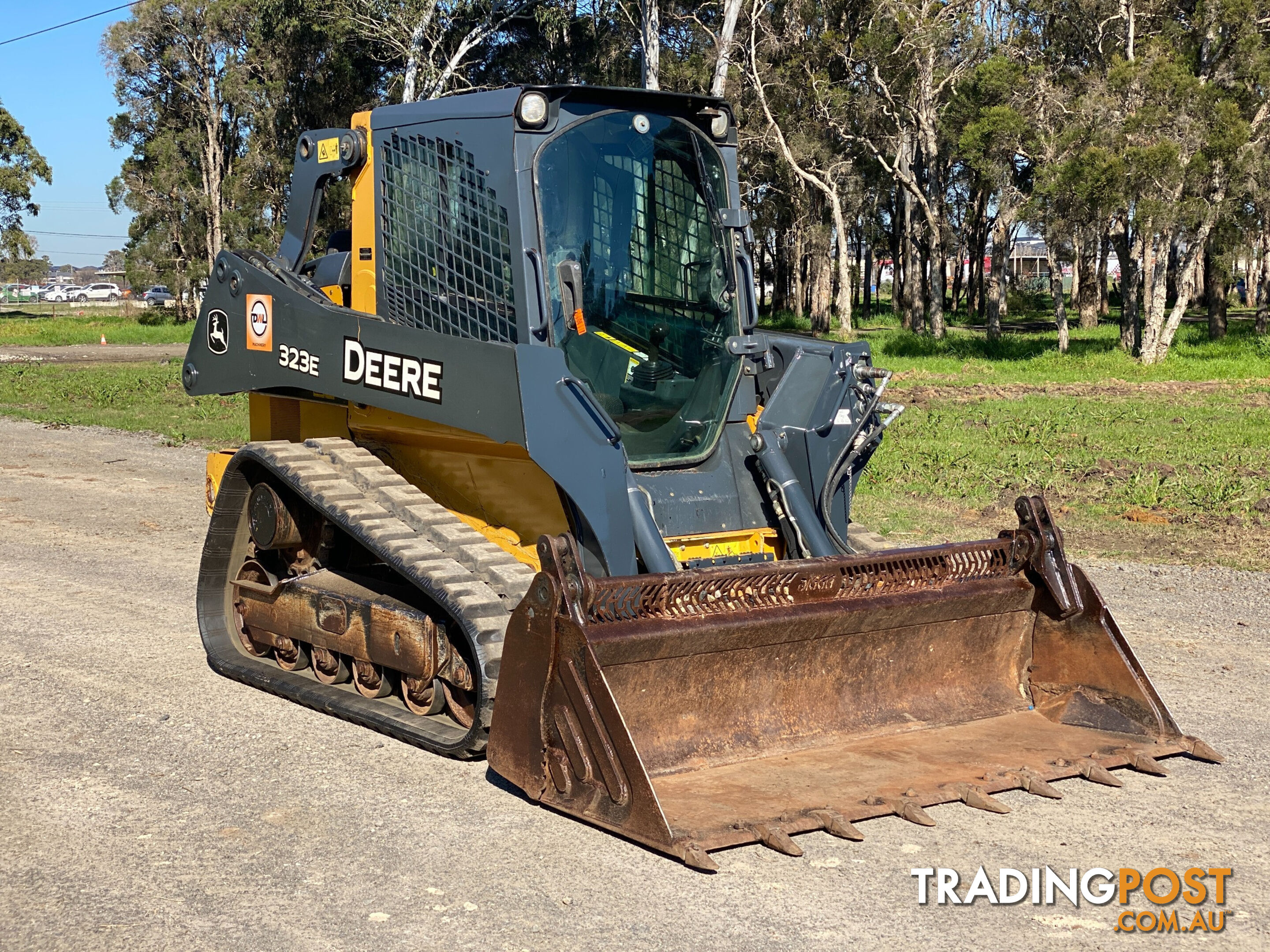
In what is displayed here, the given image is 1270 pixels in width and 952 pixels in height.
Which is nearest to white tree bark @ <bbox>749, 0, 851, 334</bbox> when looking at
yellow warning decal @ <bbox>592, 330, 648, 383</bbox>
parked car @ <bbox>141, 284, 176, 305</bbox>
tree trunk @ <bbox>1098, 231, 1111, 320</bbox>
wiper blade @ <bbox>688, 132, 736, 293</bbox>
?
tree trunk @ <bbox>1098, 231, 1111, 320</bbox>

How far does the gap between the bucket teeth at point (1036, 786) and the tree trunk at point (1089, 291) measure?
1615 inches

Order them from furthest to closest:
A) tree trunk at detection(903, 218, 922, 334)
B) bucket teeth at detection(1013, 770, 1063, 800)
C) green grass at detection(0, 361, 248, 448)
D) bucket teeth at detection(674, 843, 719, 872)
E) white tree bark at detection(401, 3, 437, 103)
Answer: tree trunk at detection(903, 218, 922, 334) < white tree bark at detection(401, 3, 437, 103) < green grass at detection(0, 361, 248, 448) < bucket teeth at detection(1013, 770, 1063, 800) < bucket teeth at detection(674, 843, 719, 872)

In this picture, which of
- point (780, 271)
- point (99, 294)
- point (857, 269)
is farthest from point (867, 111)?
point (99, 294)

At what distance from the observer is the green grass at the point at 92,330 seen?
1869 inches

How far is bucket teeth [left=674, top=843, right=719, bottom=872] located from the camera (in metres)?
4.51

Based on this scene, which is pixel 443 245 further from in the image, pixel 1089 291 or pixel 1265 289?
pixel 1089 291

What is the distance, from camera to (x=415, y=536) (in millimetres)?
6137

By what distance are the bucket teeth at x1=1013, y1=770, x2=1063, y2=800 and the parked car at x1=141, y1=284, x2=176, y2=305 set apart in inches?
3182

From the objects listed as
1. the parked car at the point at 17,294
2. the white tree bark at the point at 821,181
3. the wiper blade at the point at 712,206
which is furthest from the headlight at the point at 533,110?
the parked car at the point at 17,294

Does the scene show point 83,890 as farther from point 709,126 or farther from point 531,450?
point 709,126

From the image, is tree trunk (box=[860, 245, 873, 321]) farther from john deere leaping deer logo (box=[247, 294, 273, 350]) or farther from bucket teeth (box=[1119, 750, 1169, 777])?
bucket teeth (box=[1119, 750, 1169, 777])

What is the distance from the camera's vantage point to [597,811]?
15.9 feet

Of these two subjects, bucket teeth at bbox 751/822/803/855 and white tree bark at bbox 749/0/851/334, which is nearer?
bucket teeth at bbox 751/822/803/855

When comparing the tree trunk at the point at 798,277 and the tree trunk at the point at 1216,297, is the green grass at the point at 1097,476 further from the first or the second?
the tree trunk at the point at 798,277
